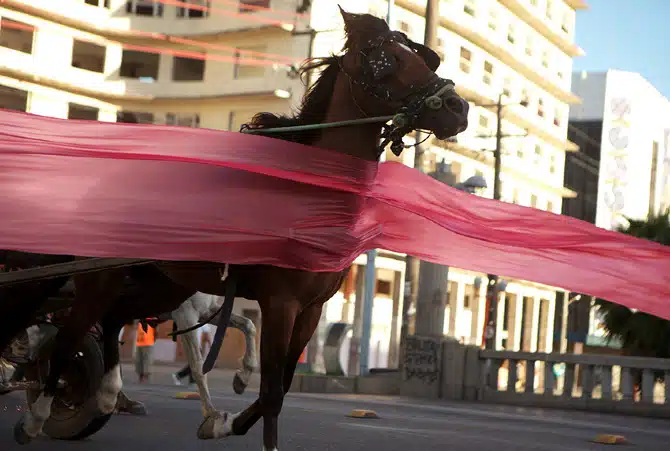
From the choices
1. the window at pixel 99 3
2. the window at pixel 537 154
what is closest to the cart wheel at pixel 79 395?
the window at pixel 99 3

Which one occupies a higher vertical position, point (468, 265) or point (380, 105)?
point (380, 105)

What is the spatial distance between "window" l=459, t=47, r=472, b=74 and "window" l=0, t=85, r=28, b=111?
73.9 ft

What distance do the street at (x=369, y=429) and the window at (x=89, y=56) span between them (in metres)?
39.1

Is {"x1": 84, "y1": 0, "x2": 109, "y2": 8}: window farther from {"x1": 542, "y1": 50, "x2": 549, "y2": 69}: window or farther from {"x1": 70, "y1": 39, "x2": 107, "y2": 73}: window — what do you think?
{"x1": 542, "y1": 50, "x2": 549, "y2": 69}: window

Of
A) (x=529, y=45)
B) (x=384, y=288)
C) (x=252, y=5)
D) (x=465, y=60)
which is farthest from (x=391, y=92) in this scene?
(x=529, y=45)

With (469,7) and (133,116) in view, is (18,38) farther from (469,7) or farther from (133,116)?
(469,7)

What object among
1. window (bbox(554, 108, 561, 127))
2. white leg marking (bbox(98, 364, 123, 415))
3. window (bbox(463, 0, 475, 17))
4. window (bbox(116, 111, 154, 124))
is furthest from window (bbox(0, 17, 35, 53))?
white leg marking (bbox(98, 364, 123, 415))

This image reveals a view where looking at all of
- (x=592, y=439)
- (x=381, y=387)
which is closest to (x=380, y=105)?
(x=592, y=439)

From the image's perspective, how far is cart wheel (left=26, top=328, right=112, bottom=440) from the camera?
9547mm

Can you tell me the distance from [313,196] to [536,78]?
65.0m

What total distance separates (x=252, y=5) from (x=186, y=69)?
507 cm

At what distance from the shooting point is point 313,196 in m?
7.74

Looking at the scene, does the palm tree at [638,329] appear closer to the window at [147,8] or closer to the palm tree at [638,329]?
the palm tree at [638,329]

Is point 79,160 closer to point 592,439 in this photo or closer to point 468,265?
point 468,265
